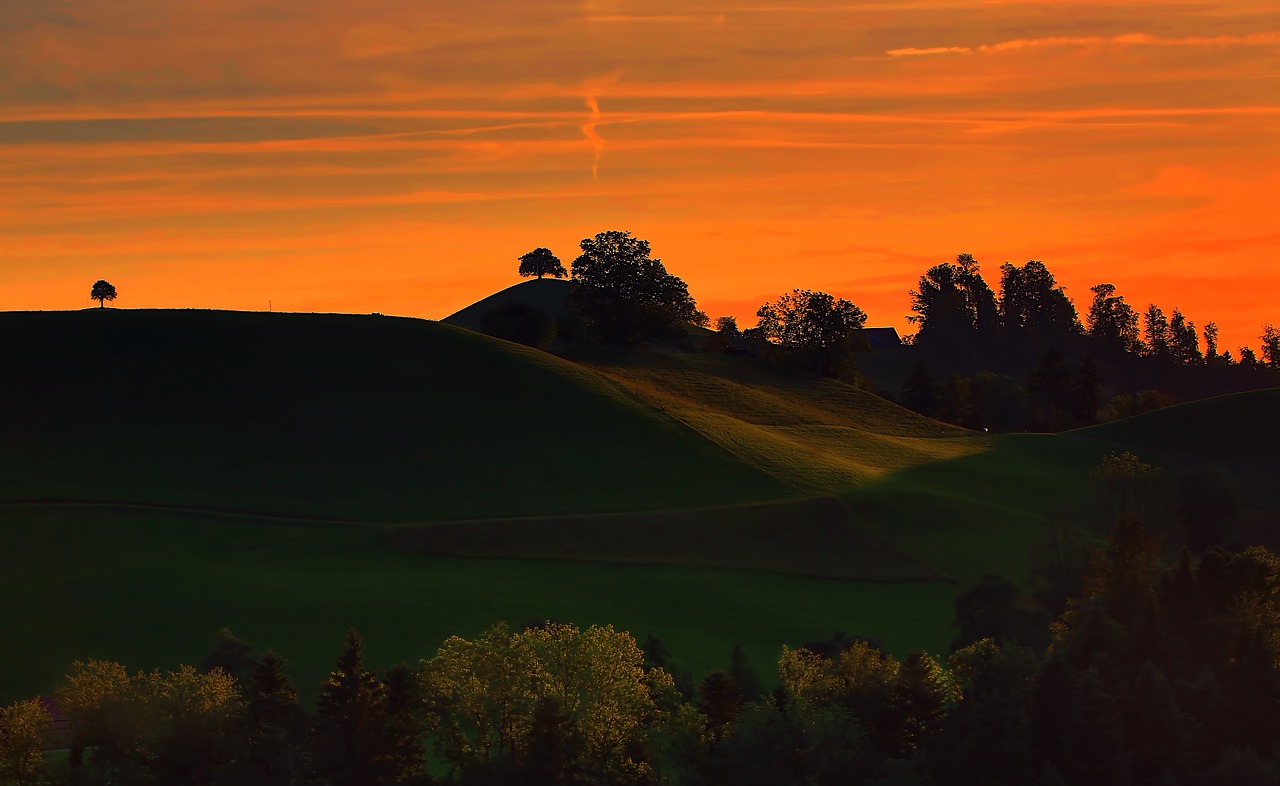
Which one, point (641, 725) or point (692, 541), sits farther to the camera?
point (692, 541)

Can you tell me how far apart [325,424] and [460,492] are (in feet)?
72.2

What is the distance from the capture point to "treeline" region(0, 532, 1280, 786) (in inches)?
1946

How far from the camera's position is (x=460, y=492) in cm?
10725

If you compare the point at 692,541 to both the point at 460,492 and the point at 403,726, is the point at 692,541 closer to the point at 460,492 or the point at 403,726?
the point at 460,492

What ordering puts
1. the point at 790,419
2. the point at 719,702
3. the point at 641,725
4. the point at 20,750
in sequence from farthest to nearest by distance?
the point at 790,419 → the point at 641,725 → the point at 719,702 → the point at 20,750

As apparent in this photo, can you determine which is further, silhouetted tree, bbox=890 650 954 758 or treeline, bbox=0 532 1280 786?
silhouetted tree, bbox=890 650 954 758

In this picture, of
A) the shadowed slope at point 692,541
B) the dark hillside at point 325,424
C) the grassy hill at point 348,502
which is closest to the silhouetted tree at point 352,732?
the grassy hill at point 348,502

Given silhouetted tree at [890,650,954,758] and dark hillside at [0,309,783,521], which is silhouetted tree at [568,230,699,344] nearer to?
dark hillside at [0,309,783,521]

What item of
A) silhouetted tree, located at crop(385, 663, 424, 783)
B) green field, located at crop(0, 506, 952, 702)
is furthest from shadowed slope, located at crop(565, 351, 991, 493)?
silhouetted tree, located at crop(385, 663, 424, 783)

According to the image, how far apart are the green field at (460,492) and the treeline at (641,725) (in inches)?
619

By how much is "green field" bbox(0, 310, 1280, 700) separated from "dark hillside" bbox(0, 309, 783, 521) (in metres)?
0.35

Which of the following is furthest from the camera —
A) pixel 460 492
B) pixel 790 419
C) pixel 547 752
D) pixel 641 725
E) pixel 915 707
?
pixel 790 419

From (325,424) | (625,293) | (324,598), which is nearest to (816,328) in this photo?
(625,293)

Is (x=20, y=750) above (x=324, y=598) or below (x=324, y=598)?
below
